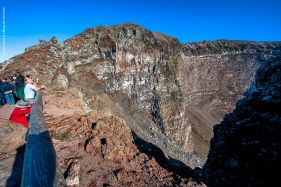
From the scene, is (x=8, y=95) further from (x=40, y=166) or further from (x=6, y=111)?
(x=40, y=166)

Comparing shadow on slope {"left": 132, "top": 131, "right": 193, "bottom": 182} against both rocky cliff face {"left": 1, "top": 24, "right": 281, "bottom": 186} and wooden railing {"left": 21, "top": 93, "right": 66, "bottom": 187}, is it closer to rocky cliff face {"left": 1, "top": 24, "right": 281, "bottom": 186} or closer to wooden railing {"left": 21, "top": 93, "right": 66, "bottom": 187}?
wooden railing {"left": 21, "top": 93, "right": 66, "bottom": 187}

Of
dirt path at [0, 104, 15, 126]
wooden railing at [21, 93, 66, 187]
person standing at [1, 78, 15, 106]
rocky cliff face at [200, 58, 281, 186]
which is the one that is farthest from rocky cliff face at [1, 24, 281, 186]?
wooden railing at [21, 93, 66, 187]

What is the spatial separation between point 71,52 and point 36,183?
74544 millimetres

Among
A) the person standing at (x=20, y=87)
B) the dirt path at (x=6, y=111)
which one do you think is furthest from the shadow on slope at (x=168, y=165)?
the person standing at (x=20, y=87)

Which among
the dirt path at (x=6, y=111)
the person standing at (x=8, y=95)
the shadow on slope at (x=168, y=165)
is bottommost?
the shadow on slope at (x=168, y=165)

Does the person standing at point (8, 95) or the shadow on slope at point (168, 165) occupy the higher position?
the person standing at point (8, 95)

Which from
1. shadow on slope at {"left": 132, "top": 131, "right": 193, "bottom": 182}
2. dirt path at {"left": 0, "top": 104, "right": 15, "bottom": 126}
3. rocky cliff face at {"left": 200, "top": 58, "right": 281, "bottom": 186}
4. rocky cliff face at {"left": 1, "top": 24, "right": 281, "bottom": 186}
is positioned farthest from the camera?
rocky cliff face at {"left": 1, "top": 24, "right": 281, "bottom": 186}

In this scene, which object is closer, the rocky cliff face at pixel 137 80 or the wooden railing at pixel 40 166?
the wooden railing at pixel 40 166

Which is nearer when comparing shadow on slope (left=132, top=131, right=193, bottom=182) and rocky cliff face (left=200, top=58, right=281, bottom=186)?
shadow on slope (left=132, top=131, right=193, bottom=182)

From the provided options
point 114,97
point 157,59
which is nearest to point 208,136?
point 157,59

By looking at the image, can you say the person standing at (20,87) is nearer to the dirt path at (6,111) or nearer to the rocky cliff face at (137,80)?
the dirt path at (6,111)

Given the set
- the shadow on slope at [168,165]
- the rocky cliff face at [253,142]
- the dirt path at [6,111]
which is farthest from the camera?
the dirt path at [6,111]

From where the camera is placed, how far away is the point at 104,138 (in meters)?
12.7

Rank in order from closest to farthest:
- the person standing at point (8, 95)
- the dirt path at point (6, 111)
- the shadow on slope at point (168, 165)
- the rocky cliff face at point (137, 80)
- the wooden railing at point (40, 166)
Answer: the wooden railing at point (40, 166), the shadow on slope at point (168, 165), the dirt path at point (6, 111), the person standing at point (8, 95), the rocky cliff face at point (137, 80)
